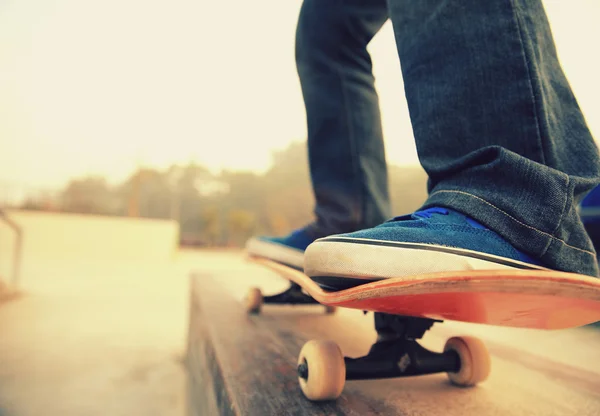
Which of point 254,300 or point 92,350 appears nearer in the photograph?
point 254,300

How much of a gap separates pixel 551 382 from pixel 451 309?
1.23 ft

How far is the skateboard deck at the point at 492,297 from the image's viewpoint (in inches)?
14.7

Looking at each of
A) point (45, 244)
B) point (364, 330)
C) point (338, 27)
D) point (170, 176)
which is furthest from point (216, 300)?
point (170, 176)

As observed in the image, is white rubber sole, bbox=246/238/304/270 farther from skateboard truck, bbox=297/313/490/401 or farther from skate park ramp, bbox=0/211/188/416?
skate park ramp, bbox=0/211/188/416

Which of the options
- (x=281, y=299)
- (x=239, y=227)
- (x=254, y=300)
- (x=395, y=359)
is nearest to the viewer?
(x=395, y=359)

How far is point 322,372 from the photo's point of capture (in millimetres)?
499

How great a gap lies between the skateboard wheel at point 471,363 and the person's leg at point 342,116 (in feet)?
1.05

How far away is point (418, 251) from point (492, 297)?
0.10 metres

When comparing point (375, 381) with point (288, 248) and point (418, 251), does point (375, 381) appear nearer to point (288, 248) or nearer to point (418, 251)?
point (418, 251)

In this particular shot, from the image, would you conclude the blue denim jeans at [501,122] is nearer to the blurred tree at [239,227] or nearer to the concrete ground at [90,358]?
the concrete ground at [90,358]

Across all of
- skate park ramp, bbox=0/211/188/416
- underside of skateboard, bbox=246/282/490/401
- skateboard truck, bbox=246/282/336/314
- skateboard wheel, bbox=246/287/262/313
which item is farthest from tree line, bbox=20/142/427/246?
underside of skateboard, bbox=246/282/490/401

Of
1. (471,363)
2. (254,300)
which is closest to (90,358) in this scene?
(254,300)

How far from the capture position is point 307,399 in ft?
1.72

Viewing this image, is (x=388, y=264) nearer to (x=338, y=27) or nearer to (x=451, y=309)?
(x=451, y=309)
